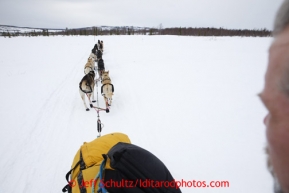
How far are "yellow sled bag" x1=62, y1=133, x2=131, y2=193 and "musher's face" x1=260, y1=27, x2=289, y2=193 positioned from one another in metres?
1.12

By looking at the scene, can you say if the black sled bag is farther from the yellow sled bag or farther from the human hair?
the human hair

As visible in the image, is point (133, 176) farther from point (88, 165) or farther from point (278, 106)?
point (278, 106)

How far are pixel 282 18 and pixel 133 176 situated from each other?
1.22 meters

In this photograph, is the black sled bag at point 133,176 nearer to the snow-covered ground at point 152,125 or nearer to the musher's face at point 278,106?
the musher's face at point 278,106

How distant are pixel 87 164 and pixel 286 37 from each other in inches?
62.7

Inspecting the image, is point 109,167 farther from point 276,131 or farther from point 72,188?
point 276,131

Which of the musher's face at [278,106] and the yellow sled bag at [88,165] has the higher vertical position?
the musher's face at [278,106]

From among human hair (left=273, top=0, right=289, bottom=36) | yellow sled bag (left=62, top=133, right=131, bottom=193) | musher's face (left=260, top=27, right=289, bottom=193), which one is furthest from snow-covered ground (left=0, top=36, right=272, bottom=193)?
human hair (left=273, top=0, right=289, bottom=36)

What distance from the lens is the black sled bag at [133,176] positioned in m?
1.17

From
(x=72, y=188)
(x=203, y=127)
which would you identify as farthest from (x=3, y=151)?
(x=203, y=127)

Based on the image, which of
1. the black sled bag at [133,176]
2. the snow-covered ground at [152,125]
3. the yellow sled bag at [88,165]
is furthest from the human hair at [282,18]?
the snow-covered ground at [152,125]

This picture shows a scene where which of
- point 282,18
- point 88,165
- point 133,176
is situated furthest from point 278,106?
point 88,165

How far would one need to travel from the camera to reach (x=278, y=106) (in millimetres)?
412

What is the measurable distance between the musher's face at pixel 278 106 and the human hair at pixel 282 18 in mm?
23
